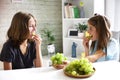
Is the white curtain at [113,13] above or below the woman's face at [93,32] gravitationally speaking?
above

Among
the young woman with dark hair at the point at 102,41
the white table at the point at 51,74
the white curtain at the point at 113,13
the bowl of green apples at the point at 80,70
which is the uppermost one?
the white curtain at the point at 113,13

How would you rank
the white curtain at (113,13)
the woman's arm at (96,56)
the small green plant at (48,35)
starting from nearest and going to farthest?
the woman's arm at (96,56)
the white curtain at (113,13)
the small green plant at (48,35)

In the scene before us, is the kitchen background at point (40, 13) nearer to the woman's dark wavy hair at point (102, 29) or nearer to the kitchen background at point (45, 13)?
the kitchen background at point (45, 13)

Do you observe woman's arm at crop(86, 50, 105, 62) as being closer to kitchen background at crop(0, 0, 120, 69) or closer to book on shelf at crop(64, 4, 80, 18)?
kitchen background at crop(0, 0, 120, 69)

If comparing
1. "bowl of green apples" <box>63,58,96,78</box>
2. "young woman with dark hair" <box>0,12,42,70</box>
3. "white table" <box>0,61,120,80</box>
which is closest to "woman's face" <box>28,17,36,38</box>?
"young woman with dark hair" <box>0,12,42,70</box>

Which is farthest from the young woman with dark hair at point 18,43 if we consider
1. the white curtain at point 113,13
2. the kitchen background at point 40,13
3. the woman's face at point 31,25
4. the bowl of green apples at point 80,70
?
the white curtain at point 113,13

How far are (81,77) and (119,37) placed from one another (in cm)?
160

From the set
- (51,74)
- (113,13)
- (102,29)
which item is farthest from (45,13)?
(51,74)

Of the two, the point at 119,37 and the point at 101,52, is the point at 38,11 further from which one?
the point at 101,52

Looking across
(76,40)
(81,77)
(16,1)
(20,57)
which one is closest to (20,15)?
(20,57)

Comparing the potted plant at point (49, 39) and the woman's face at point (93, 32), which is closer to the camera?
the woman's face at point (93, 32)

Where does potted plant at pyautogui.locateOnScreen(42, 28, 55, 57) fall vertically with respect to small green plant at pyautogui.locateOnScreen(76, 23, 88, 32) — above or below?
below

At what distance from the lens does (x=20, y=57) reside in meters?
2.07

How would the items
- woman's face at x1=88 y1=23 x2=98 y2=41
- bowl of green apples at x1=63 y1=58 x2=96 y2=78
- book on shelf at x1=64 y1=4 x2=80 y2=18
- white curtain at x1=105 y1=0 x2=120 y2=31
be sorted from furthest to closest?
book on shelf at x1=64 y1=4 x2=80 y2=18 < white curtain at x1=105 y1=0 x2=120 y2=31 < woman's face at x1=88 y1=23 x2=98 y2=41 < bowl of green apples at x1=63 y1=58 x2=96 y2=78
